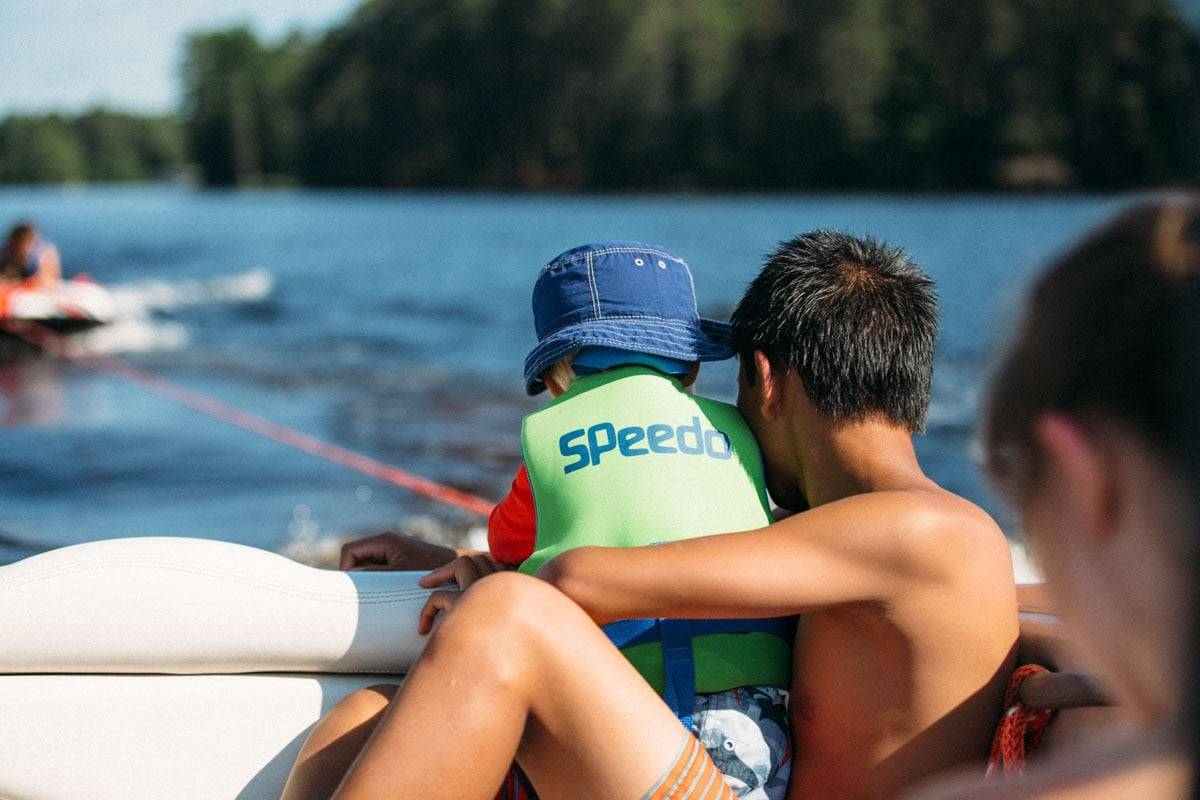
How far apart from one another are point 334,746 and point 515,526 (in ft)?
1.52

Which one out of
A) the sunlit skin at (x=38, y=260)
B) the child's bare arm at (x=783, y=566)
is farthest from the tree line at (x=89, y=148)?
the child's bare arm at (x=783, y=566)

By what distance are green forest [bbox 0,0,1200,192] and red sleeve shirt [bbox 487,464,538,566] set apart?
28982 mm

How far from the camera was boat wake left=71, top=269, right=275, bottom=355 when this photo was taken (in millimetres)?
12617

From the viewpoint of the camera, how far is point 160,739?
2.19 meters

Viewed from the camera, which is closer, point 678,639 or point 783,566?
point 783,566

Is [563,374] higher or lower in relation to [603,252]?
lower

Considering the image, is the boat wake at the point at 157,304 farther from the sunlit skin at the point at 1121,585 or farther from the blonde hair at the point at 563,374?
the sunlit skin at the point at 1121,585

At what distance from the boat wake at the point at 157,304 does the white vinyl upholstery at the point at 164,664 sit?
10455 mm

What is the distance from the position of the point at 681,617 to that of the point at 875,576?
27 centimetres

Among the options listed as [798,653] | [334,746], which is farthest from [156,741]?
[798,653]

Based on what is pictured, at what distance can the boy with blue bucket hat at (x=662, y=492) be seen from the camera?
1.87m

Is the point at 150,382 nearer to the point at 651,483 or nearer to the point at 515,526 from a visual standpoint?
the point at 515,526

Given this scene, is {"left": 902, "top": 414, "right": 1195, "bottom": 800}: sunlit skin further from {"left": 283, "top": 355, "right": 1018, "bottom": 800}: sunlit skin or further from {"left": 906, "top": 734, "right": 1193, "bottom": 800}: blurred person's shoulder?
{"left": 283, "top": 355, "right": 1018, "bottom": 800}: sunlit skin

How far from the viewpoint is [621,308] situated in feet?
6.90
